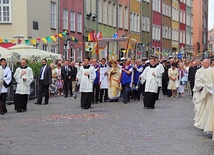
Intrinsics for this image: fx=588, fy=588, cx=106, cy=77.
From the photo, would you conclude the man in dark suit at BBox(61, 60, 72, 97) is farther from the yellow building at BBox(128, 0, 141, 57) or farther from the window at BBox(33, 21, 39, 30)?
the yellow building at BBox(128, 0, 141, 57)

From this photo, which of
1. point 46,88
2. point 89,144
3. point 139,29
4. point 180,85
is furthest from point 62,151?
point 139,29

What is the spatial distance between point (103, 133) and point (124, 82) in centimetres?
1096

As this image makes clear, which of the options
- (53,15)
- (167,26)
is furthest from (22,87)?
(167,26)

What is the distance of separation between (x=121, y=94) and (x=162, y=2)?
50.4 m

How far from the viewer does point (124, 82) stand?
24.0 metres

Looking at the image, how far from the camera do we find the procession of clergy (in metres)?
13.6

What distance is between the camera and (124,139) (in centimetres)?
1212

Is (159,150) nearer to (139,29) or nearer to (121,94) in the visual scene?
(121,94)

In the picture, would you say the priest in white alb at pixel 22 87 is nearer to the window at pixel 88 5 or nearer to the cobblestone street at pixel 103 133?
the cobblestone street at pixel 103 133

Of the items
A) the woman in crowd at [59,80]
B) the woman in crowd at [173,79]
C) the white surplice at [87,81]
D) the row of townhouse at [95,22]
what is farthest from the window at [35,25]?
the white surplice at [87,81]

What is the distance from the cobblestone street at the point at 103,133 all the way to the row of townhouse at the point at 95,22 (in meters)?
15.1

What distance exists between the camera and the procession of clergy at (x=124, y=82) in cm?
1355

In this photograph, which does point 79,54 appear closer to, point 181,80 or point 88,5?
point 88,5

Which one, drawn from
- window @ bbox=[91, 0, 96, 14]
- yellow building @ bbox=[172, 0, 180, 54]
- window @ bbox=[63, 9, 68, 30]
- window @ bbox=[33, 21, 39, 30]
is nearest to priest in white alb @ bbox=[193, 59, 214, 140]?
window @ bbox=[33, 21, 39, 30]
